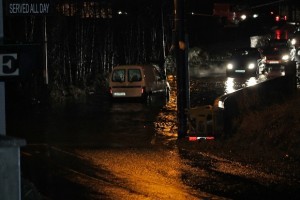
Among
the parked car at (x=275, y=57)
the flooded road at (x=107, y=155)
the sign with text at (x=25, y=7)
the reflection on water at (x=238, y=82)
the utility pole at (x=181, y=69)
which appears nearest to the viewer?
the sign with text at (x=25, y=7)

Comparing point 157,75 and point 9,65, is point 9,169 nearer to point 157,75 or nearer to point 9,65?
point 9,65

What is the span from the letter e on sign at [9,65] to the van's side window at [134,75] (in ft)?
68.8

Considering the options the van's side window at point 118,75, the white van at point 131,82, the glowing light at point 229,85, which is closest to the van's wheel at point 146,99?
the white van at point 131,82

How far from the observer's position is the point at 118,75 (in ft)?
93.9

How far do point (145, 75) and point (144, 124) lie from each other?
7.89 meters

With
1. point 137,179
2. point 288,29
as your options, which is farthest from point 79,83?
point 288,29

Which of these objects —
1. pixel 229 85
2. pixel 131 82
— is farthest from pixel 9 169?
pixel 229 85

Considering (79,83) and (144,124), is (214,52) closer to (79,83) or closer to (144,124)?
(79,83)

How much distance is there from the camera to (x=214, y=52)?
→ 207 ft

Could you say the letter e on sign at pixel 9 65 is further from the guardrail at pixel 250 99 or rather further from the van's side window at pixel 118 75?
the van's side window at pixel 118 75

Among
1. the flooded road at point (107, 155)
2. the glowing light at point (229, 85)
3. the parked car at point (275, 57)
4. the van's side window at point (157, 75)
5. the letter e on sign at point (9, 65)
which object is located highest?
the parked car at point (275, 57)

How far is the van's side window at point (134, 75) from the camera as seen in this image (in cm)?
2838

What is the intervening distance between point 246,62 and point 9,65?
35013mm

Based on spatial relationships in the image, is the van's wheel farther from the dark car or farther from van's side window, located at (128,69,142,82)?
the dark car
